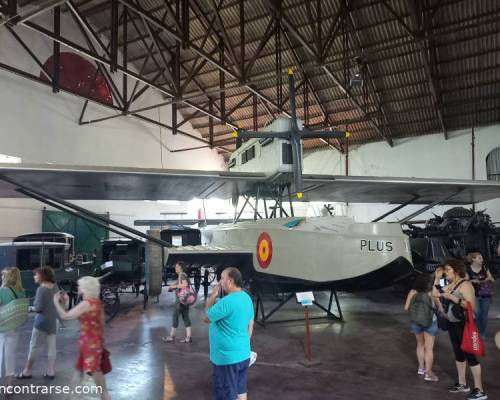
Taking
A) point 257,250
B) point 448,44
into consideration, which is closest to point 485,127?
point 448,44

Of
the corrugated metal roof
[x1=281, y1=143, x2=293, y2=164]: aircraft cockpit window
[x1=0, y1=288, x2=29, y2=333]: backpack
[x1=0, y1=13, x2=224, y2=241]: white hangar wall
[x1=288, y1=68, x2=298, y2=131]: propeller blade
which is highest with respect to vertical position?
the corrugated metal roof

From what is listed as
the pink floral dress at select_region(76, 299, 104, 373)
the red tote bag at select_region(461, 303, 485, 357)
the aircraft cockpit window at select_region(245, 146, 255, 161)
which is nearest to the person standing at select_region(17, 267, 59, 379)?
the pink floral dress at select_region(76, 299, 104, 373)

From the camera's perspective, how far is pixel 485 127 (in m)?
19.6

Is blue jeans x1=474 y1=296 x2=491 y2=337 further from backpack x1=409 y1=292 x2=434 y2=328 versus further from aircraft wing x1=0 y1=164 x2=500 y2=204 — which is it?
aircraft wing x1=0 y1=164 x2=500 y2=204

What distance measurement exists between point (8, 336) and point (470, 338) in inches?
191

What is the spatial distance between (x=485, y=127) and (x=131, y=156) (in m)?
18.2

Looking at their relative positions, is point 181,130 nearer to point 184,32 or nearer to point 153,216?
point 153,216

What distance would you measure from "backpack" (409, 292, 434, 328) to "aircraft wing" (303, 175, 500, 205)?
412cm

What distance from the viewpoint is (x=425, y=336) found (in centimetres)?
451

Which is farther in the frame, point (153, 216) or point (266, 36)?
point (153, 216)

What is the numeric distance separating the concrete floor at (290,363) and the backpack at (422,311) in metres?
0.70

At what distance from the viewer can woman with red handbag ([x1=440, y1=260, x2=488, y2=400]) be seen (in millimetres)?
3945

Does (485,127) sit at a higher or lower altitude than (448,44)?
lower

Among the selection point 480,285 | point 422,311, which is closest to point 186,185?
point 422,311
